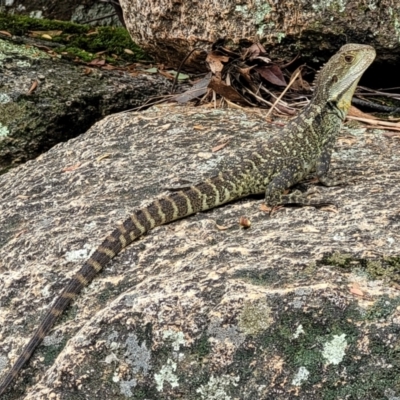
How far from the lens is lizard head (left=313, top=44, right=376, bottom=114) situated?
5383 mm

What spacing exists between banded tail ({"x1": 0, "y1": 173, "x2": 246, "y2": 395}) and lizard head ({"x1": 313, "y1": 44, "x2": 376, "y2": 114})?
48.3 inches

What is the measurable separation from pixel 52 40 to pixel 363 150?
4243mm

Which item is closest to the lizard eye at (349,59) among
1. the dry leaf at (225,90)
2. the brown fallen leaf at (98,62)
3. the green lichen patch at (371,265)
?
the dry leaf at (225,90)

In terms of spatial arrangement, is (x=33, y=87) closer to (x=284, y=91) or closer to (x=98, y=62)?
(x=98, y=62)

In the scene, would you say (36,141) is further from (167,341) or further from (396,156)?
(167,341)

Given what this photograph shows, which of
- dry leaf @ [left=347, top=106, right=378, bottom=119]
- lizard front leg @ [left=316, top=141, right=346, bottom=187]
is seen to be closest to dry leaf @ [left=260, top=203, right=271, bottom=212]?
lizard front leg @ [left=316, top=141, right=346, bottom=187]

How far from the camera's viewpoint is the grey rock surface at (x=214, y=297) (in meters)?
3.11

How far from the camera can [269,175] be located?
5105 mm

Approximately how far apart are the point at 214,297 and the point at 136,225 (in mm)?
1061

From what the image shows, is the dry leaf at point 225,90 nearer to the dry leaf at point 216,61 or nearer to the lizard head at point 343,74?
the dry leaf at point 216,61

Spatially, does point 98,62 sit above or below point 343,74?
below

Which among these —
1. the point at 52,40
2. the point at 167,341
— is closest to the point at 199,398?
the point at 167,341

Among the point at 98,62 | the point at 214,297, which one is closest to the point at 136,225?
the point at 214,297

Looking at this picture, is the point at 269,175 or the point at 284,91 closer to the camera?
the point at 269,175
